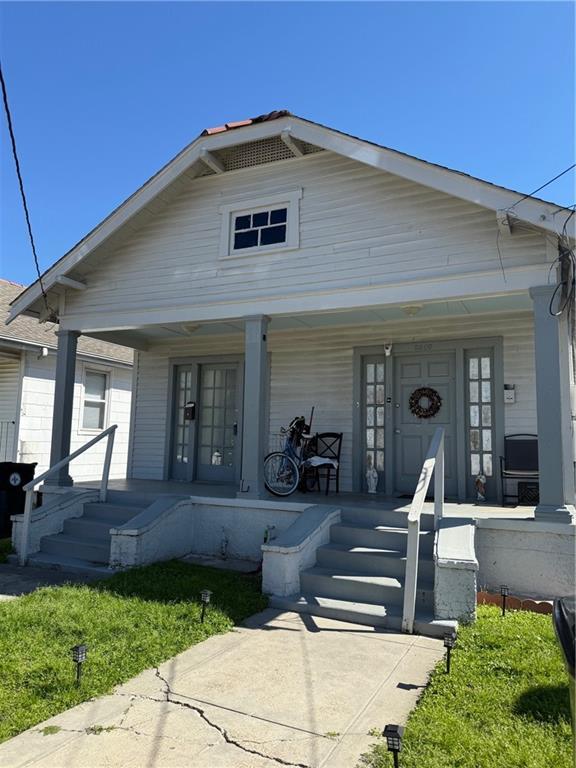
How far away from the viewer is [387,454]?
26.3 ft

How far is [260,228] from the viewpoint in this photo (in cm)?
717

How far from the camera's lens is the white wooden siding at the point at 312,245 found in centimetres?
595

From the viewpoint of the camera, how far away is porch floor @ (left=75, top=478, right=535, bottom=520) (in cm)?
612

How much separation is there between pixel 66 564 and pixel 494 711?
501 cm

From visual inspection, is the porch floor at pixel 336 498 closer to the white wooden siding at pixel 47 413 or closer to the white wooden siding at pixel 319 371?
the white wooden siding at pixel 319 371

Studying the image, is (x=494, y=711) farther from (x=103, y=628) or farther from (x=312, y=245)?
(x=312, y=245)

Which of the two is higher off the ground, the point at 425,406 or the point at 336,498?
the point at 425,406

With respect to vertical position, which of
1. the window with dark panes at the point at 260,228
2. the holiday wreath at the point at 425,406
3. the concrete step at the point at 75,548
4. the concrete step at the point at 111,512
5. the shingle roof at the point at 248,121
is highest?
the shingle roof at the point at 248,121

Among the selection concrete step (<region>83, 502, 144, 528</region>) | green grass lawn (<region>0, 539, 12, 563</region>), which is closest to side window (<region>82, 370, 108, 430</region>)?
green grass lawn (<region>0, 539, 12, 563</region>)

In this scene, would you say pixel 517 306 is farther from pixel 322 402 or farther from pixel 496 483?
pixel 322 402

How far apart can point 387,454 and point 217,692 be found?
5.20 m

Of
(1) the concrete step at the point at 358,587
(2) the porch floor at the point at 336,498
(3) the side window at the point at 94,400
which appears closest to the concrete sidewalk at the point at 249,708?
(1) the concrete step at the point at 358,587

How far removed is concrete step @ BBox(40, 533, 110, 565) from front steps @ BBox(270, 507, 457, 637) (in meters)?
2.51

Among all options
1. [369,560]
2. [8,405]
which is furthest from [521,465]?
[8,405]
